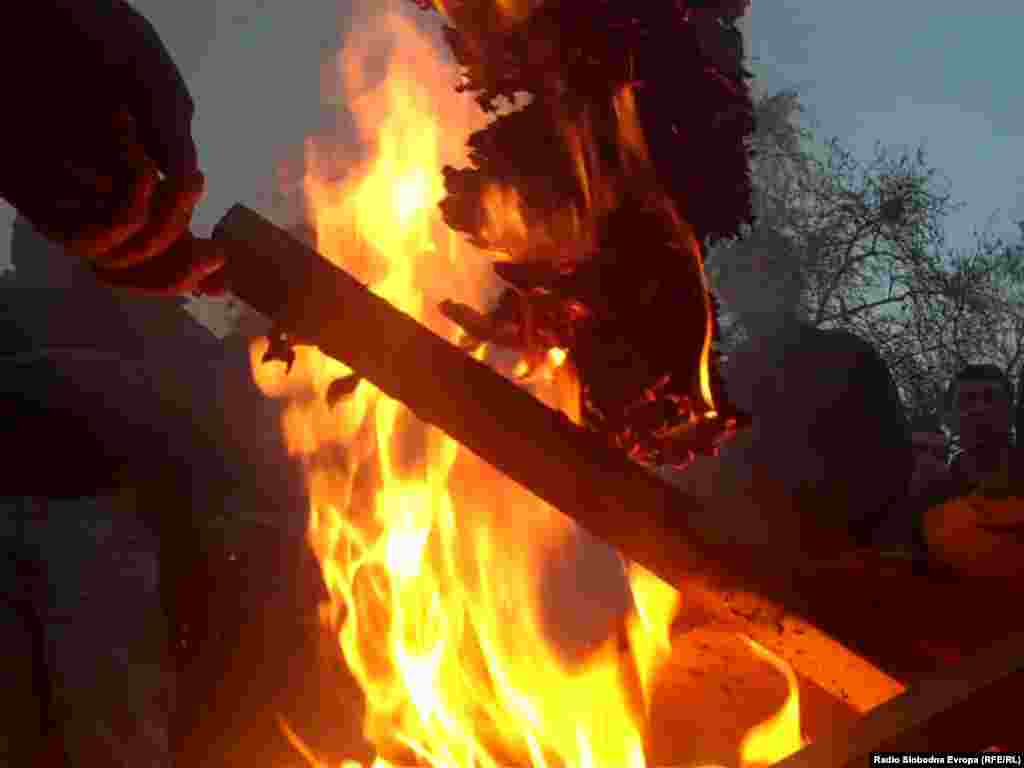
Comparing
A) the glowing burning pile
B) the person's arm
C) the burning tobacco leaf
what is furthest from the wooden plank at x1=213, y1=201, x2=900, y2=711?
the person's arm

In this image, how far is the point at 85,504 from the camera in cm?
823

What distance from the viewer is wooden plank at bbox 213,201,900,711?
3.20m

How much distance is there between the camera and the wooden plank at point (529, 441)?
3.20 metres

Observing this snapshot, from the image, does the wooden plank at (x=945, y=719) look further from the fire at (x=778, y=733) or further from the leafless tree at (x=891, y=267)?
the leafless tree at (x=891, y=267)

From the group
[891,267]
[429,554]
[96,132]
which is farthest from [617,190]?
[891,267]

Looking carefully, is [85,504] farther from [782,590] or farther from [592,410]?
[782,590]

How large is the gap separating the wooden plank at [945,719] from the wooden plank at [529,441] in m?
0.91

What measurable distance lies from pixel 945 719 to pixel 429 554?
552 cm

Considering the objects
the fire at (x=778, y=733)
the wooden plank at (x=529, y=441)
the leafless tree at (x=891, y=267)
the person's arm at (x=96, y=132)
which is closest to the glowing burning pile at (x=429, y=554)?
the wooden plank at (x=529, y=441)

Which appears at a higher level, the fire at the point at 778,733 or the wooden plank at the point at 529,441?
the wooden plank at the point at 529,441

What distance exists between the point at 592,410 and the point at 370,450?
747 centimetres

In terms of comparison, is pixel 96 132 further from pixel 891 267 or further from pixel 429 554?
pixel 891 267

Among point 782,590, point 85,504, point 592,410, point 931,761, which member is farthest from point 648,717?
point 85,504

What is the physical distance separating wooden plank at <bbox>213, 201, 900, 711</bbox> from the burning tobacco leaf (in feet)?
1.12
